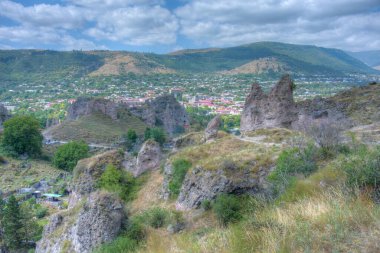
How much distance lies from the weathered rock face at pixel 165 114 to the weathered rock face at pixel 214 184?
59.2m

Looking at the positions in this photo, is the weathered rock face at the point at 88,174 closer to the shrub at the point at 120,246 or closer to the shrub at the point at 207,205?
the shrub at the point at 207,205

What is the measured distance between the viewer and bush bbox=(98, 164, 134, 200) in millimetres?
20297

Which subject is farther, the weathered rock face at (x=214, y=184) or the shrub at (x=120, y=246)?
the weathered rock face at (x=214, y=184)

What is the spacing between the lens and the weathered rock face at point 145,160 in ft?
74.5

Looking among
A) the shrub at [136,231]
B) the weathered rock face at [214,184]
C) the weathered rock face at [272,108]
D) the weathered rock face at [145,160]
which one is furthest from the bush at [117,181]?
the weathered rock face at [272,108]

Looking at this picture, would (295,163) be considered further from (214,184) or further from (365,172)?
(365,172)

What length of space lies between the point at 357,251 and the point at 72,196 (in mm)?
19326

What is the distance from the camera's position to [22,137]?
5591 cm

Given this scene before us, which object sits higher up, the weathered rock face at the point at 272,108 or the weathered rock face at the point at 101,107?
the weathered rock face at the point at 272,108

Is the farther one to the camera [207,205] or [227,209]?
[207,205]

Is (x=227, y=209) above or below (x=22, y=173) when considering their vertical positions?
above

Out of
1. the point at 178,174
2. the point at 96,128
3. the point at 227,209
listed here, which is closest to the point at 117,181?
the point at 178,174

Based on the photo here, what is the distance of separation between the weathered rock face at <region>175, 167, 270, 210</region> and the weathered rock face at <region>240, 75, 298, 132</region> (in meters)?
16.2

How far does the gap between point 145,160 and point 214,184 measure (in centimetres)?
815
